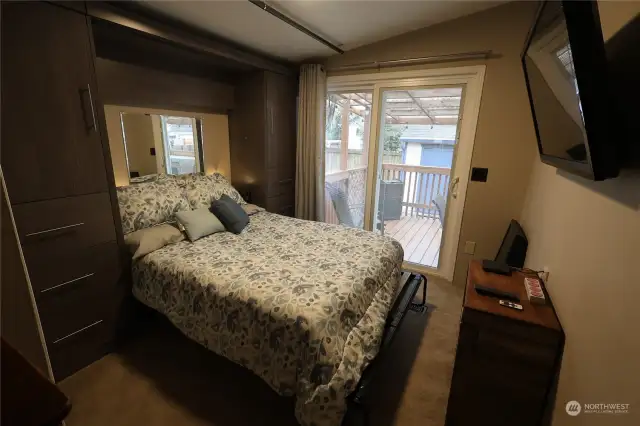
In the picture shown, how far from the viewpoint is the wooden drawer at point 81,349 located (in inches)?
66.2

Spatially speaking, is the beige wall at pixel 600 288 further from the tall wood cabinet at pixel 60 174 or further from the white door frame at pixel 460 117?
the tall wood cabinet at pixel 60 174

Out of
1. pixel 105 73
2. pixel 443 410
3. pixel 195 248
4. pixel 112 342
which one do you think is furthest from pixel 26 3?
pixel 443 410

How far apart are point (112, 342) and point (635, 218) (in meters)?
2.76

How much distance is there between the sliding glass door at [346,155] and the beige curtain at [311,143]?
20 centimetres

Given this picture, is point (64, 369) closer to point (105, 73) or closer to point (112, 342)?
point (112, 342)

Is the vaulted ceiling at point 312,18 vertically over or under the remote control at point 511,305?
over

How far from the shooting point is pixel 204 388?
1683mm

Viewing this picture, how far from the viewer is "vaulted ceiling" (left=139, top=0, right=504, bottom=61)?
6.50ft

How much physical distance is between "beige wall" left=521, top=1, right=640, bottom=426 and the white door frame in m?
1.31

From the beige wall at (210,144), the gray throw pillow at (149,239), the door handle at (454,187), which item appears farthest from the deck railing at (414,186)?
the gray throw pillow at (149,239)

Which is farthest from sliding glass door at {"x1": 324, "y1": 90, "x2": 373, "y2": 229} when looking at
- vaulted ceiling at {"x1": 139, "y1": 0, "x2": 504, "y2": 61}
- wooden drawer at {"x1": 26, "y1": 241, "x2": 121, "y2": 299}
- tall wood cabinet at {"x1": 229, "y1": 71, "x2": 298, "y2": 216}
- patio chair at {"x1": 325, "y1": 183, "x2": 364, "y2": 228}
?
wooden drawer at {"x1": 26, "y1": 241, "x2": 121, "y2": 299}

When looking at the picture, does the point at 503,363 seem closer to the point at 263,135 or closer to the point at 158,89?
the point at 263,135

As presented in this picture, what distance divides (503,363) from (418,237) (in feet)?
9.60

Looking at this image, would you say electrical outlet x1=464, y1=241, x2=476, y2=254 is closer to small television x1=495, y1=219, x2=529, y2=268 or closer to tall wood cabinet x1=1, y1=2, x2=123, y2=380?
small television x1=495, y1=219, x2=529, y2=268
